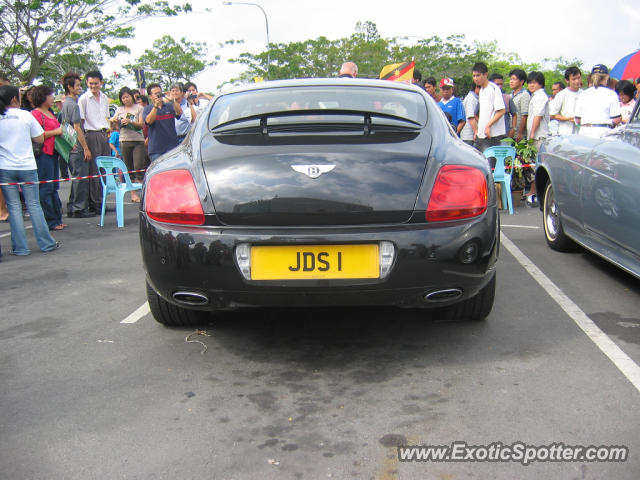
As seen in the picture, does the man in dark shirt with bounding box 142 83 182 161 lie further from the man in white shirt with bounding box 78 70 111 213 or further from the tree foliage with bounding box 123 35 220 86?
the tree foliage with bounding box 123 35 220 86

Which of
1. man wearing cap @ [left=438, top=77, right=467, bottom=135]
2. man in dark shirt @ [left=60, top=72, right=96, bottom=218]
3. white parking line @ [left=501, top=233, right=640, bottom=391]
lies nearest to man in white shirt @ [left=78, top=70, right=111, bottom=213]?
man in dark shirt @ [left=60, top=72, right=96, bottom=218]

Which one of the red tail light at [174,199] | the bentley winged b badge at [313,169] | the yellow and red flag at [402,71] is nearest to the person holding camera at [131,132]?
the yellow and red flag at [402,71]

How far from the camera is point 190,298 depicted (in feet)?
10.2

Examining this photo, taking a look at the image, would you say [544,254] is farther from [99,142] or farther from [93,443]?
[99,142]

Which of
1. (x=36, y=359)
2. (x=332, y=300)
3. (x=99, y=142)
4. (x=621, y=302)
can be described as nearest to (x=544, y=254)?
(x=621, y=302)

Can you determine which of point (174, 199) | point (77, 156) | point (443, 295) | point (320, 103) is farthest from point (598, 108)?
point (77, 156)

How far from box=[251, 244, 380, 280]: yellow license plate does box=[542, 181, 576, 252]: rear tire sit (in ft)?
10.5

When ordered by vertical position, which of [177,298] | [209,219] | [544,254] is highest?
[209,219]

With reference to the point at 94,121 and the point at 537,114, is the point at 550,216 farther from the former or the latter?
the point at 94,121

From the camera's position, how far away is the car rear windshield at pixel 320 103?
3.44 m

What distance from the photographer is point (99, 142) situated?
9.38m

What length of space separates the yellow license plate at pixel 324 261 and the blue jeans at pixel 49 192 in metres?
6.10

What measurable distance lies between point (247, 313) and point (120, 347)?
2.74 feet

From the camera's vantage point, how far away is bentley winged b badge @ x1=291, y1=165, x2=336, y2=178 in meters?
2.94
